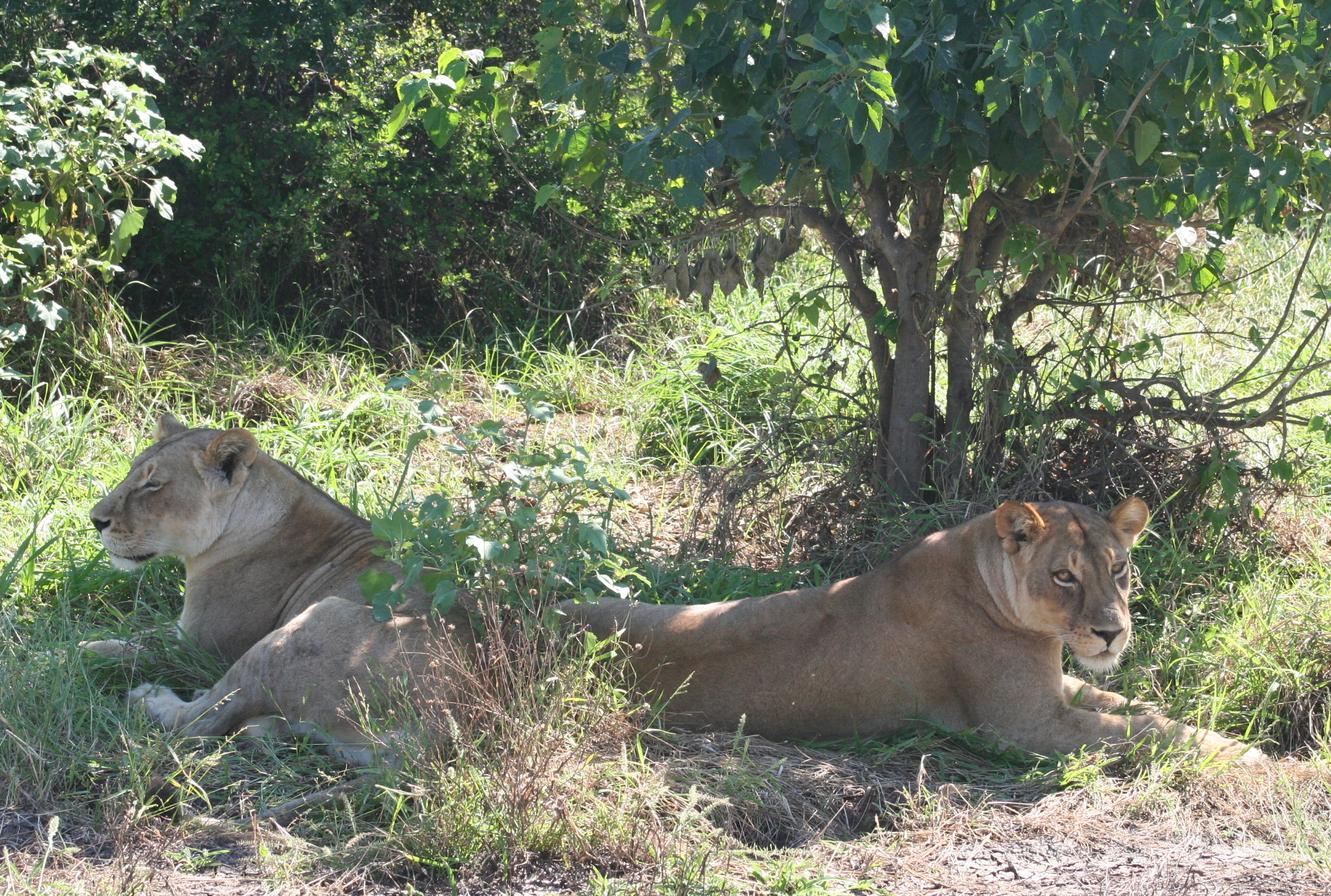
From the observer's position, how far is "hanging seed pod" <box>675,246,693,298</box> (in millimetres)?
5160

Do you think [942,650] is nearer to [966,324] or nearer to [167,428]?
[966,324]

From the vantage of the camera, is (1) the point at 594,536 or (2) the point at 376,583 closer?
(1) the point at 594,536

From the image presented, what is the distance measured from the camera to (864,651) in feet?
13.6

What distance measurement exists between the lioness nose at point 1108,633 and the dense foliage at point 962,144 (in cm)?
145

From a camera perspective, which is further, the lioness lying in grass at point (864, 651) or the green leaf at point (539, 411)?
the lioness lying in grass at point (864, 651)

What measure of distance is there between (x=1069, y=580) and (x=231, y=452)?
3.13 m

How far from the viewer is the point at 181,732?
13.2 ft

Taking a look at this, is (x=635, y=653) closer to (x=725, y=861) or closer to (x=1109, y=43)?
(x=725, y=861)

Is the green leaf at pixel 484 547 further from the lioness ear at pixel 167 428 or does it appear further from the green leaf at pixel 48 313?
the green leaf at pixel 48 313

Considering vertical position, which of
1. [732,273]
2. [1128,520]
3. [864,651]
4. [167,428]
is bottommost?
[167,428]

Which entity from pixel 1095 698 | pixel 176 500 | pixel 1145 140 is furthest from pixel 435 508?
pixel 1145 140

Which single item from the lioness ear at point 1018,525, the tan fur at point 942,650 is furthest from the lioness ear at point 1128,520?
the lioness ear at point 1018,525

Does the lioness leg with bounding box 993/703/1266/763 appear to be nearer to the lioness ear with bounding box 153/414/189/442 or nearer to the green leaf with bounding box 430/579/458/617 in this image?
the green leaf with bounding box 430/579/458/617

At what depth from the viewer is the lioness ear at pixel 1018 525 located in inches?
158
